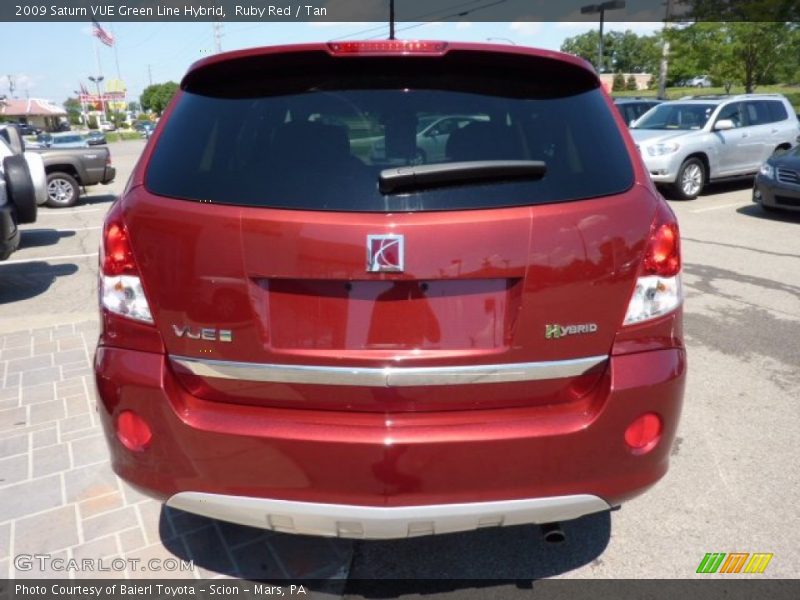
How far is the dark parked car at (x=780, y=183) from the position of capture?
32.5 feet

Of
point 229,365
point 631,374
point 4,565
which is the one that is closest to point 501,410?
point 631,374

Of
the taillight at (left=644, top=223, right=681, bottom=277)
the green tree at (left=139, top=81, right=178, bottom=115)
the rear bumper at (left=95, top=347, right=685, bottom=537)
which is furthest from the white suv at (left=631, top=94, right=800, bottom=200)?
the green tree at (left=139, top=81, right=178, bottom=115)

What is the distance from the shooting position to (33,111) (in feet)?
248

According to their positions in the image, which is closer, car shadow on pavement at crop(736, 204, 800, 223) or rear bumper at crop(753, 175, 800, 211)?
rear bumper at crop(753, 175, 800, 211)

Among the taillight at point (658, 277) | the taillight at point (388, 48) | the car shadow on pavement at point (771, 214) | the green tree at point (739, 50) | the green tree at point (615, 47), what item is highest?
the green tree at point (615, 47)

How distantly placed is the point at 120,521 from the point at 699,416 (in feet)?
10.4

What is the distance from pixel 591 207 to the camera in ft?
6.32

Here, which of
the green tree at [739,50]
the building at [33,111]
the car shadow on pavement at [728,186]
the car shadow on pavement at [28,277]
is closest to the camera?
the car shadow on pavement at [28,277]

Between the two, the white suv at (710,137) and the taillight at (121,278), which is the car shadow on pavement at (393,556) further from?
the white suv at (710,137)

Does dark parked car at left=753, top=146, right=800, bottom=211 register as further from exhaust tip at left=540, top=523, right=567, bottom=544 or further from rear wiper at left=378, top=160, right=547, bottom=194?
rear wiper at left=378, top=160, right=547, bottom=194

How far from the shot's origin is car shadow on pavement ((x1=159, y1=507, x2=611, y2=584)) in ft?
8.14

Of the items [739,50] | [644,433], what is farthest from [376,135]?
[739,50]

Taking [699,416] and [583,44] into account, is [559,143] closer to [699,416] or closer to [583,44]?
[699,416]

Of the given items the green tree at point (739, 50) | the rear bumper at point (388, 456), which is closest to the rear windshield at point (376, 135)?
the rear bumper at point (388, 456)
